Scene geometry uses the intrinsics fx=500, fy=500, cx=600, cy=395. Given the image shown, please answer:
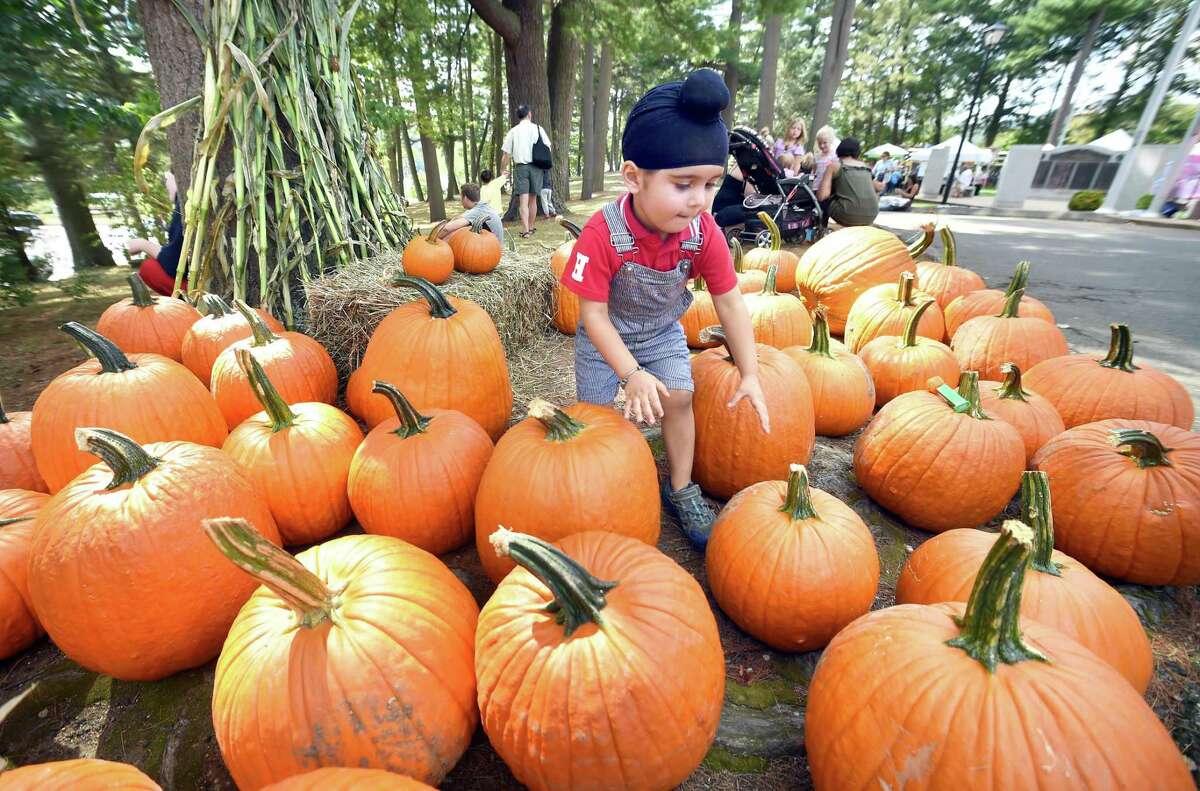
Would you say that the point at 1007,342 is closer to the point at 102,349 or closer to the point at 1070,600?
the point at 1070,600

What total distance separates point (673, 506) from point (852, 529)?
2.68 feet

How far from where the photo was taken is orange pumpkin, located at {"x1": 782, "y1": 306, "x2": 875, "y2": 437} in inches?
108

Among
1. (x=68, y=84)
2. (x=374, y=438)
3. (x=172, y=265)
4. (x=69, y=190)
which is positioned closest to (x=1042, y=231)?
(x=374, y=438)

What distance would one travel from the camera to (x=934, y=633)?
48.5 inches

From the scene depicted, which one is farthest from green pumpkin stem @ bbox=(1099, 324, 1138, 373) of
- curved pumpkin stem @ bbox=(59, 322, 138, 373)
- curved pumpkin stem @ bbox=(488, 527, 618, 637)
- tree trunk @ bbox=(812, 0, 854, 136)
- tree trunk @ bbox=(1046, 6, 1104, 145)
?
tree trunk @ bbox=(1046, 6, 1104, 145)

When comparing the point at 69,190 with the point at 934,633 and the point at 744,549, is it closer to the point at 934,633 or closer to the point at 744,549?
the point at 744,549

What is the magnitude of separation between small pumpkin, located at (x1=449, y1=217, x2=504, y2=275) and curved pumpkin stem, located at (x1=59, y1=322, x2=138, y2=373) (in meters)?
2.19

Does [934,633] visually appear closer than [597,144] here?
Yes

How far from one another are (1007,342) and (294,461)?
385 centimetres

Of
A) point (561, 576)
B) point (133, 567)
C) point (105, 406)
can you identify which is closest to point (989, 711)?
point (561, 576)

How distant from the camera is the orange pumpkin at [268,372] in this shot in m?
2.45

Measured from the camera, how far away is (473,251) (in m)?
3.89

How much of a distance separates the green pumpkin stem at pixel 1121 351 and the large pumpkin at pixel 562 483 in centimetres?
256

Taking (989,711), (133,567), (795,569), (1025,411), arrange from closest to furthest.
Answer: (989,711) → (133,567) → (795,569) → (1025,411)
